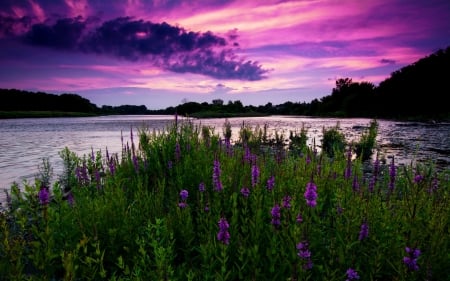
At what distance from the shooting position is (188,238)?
13.7ft

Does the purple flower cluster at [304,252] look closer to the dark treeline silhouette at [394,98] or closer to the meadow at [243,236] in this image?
the meadow at [243,236]

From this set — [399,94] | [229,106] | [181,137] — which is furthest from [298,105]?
[181,137]

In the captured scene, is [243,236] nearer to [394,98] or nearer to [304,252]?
[304,252]

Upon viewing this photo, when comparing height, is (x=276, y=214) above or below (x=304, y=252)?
above

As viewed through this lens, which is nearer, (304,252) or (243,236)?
(304,252)

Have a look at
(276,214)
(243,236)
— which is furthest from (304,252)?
(243,236)

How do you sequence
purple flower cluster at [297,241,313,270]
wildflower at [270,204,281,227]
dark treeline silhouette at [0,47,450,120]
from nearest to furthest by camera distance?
purple flower cluster at [297,241,313,270] → wildflower at [270,204,281,227] → dark treeline silhouette at [0,47,450,120]

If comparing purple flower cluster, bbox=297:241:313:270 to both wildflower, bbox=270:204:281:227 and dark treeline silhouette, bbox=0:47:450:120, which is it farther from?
dark treeline silhouette, bbox=0:47:450:120

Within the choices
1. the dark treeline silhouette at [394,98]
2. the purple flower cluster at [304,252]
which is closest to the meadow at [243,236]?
the purple flower cluster at [304,252]

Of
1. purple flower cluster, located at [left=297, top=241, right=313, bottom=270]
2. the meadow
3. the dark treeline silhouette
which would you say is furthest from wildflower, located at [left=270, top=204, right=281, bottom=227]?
the dark treeline silhouette

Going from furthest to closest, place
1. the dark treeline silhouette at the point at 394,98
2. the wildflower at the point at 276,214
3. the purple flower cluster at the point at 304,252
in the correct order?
the dark treeline silhouette at the point at 394,98
the wildflower at the point at 276,214
the purple flower cluster at the point at 304,252

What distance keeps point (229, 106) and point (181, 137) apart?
444ft

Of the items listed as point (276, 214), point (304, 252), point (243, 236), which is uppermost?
point (276, 214)

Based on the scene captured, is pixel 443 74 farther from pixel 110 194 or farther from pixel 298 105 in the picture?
pixel 298 105
